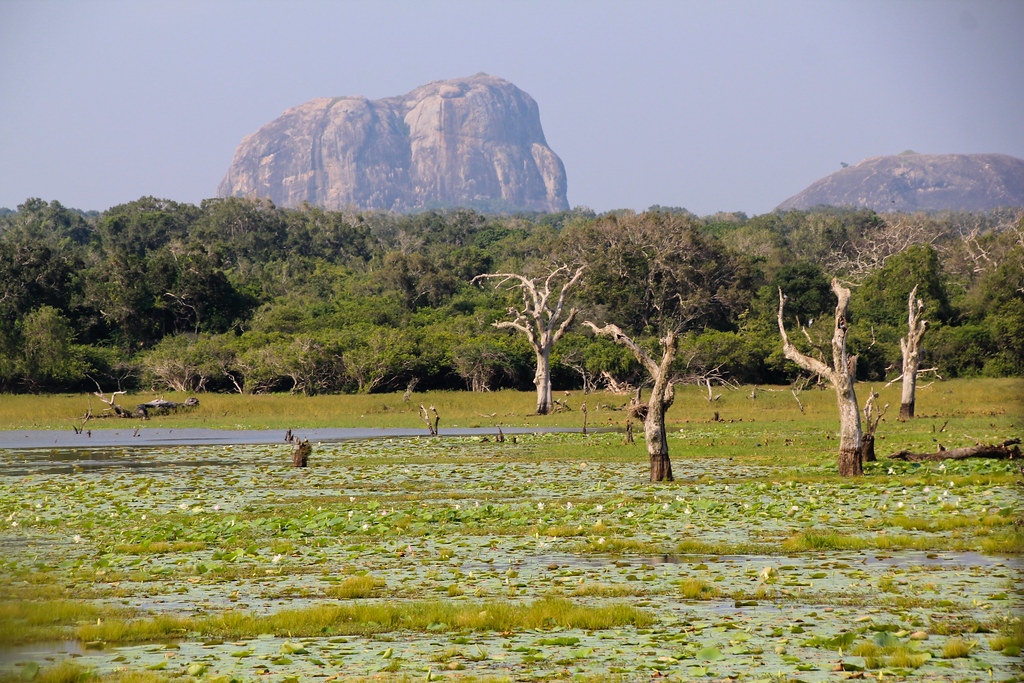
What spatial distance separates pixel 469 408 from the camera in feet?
185

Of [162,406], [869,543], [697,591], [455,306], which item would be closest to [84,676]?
[697,591]

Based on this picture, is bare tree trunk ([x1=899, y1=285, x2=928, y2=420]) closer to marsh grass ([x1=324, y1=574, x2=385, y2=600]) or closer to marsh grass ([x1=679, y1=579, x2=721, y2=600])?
marsh grass ([x1=679, y1=579, x2=721, y2=600])

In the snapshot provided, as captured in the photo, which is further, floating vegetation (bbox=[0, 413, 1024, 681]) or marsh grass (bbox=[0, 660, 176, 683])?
floating vegetation (bbox=[0, 413, 1024, 681])

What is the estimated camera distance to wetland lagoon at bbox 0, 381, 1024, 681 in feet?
28.4

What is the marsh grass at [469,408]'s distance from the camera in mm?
46469

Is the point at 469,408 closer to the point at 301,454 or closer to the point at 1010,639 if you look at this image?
the point at 301,454

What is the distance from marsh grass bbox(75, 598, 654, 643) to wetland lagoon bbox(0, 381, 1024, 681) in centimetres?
3

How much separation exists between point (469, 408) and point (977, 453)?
3548cm

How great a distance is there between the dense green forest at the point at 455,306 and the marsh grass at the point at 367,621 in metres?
45.7

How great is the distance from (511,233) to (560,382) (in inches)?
1758

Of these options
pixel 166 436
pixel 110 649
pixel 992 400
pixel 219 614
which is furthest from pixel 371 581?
pixel 992 400

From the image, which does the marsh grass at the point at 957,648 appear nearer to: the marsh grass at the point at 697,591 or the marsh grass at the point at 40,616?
the marsh grass at the point at 697,591

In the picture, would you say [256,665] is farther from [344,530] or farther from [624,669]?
[344,530]

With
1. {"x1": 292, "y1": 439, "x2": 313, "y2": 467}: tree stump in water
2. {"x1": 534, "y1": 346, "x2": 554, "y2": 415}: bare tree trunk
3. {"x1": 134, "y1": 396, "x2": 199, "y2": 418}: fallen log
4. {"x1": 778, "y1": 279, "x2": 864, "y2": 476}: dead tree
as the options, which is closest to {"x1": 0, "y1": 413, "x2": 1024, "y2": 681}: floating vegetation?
{"x1": 778, "y1": 279, "x2": 864, "y2": 476}: dead tree
